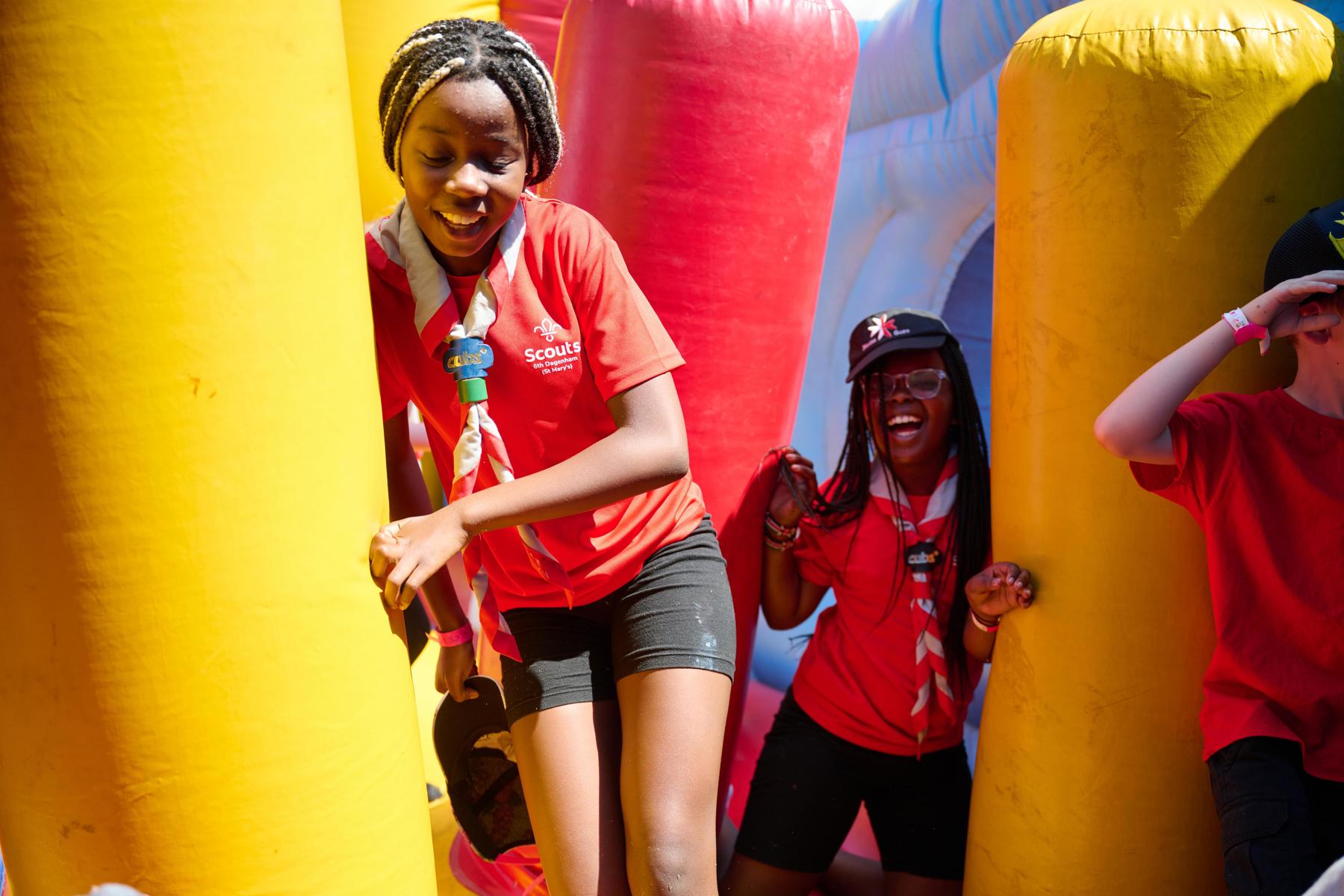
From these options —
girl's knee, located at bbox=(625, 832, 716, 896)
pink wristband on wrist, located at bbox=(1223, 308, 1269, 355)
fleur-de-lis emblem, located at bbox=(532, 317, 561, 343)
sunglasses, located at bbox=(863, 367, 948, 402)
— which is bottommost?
girl's knee, located at bbox=(625, 832, 716, 896)

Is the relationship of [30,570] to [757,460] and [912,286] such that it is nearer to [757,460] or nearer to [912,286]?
[757,460]

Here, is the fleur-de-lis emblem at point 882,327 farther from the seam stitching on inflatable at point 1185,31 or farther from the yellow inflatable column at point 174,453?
the yellow inflatable column at point 174,453

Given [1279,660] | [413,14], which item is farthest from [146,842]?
[413,14]

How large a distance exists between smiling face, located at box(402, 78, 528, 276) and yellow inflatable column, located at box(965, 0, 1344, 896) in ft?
2.88

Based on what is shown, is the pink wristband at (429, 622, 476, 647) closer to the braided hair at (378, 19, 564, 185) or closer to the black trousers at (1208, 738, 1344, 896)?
the braided hair at (378, 19, 564, 185)

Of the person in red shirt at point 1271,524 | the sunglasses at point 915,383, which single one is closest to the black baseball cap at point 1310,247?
the person in red shirt at point 1271,524

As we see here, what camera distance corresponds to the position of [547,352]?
1512 millimetres

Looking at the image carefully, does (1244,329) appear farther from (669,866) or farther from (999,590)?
(669,866)

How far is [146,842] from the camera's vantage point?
124 cm

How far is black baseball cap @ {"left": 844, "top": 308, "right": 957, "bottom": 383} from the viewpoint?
7.33ft

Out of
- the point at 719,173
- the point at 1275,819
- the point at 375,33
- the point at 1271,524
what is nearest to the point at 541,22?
the point at 375,33

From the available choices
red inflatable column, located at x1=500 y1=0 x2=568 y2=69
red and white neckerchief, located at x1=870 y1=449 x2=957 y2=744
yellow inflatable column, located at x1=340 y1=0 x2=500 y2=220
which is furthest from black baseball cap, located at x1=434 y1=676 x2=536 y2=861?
red inflatable column, located at x1=500 y1=0 x2=568 y2=69

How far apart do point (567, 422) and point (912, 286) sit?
2.21 meters

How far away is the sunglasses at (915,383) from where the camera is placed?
7.36 feet
